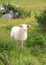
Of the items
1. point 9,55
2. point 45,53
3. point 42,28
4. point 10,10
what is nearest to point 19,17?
point 10,10

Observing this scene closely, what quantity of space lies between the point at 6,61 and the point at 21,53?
6.28ft

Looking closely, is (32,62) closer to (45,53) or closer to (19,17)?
(45,53)

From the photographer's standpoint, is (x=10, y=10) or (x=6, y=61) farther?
(x=10, y=10)

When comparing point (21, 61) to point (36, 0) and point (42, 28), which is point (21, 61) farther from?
point (36, 0)

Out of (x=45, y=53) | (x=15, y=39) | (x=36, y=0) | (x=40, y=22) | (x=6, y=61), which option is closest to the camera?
(x=6, y=61)

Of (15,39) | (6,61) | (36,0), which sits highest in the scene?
(6,61)

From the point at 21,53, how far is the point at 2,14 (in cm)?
1170

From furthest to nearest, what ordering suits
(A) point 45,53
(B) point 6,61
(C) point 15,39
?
1. (C) point 15,39
2. (A) point 45,53
3. (B) point 6,61

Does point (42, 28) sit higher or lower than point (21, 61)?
lower

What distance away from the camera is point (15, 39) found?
12.4 m

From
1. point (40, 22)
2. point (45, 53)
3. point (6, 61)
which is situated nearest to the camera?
point (6, 61)

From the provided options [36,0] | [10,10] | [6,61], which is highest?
[6,61]

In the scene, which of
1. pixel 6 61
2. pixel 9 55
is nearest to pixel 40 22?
pixel 9 55

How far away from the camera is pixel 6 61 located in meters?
8.36
